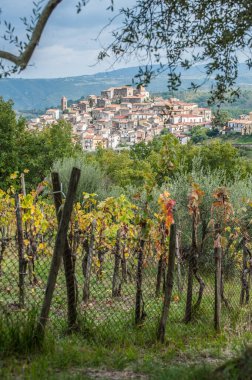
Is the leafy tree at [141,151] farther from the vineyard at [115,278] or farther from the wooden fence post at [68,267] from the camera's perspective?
the wooden fence post at [68,267]

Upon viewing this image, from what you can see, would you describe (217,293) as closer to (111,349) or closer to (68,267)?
(111,349)

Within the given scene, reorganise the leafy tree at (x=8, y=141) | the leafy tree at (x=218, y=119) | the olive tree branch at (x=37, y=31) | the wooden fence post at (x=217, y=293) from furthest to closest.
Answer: the leafy tree at (x=8, y=141), the wooden fence post at (x=217, y=293), the leafy tree at (x=218, y=119), the olive tree branch at (x=37, y=31)

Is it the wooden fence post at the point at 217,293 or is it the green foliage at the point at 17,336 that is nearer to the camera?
the green foliage at the point at 17,336

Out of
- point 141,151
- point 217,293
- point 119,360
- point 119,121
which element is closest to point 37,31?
point 119,360

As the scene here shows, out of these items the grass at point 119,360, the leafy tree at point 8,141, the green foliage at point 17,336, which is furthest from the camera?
the leafy tree at point 8,141

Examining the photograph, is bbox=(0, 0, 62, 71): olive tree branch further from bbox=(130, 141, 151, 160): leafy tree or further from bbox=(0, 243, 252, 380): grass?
bbox=(130, 141, 151, 160): leafy tree

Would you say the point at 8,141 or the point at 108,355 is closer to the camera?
the point at 108,355

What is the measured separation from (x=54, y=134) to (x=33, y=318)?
3404 centimetres

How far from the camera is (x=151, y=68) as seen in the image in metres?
4.72

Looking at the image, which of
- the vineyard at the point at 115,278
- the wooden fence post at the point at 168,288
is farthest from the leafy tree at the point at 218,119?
the wooden fence post at the point at 168,288

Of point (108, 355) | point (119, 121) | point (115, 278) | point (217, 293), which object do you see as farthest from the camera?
point (119, 121)

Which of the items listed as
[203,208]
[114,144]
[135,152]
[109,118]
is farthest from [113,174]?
[109,118]

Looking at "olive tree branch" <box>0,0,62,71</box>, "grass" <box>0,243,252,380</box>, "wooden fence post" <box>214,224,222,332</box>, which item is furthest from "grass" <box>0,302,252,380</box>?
"olive tree branch" <box>0,0,62,71</box>

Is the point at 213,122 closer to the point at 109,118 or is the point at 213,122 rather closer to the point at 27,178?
the point at 27,178
